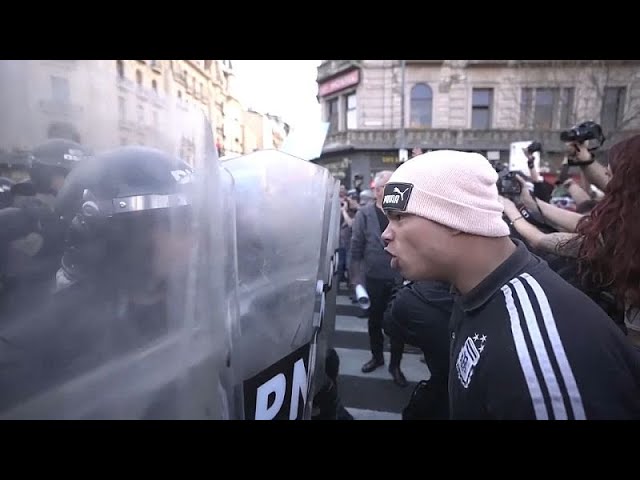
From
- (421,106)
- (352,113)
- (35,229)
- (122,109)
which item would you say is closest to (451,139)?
(421,106)

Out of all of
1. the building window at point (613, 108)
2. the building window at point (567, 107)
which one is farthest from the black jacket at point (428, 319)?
the building window at point (567, 107)

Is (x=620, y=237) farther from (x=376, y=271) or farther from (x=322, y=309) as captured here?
(x=376, y=271)

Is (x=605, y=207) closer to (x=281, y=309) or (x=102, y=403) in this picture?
(x=281, y=309)

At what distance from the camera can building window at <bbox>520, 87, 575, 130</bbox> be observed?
18.3 m

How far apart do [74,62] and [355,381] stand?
3.74 metres

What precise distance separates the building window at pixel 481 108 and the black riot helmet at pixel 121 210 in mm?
21217

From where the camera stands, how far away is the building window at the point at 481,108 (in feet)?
63.8

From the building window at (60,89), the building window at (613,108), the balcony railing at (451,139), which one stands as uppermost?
the building window at (613,108)

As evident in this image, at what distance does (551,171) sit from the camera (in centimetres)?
1869

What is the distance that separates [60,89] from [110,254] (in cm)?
31

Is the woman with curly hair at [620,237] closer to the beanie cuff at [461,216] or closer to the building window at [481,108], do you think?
the beanie cuff at [461,216]

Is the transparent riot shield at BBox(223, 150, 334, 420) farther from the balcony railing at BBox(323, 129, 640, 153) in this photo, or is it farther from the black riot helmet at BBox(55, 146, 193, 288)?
the balcony railing at BBox(323, 129, 640, 153)

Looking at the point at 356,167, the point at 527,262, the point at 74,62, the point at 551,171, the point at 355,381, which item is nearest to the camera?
the point at 74,62
